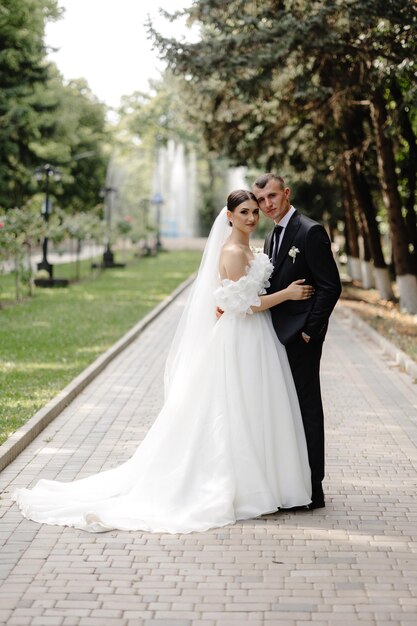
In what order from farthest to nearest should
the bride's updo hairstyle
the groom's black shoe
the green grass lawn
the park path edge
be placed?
1. the green grass lawn
2. the park path edge
3. the groom's black shoe
4. the bride's updo hairstyle

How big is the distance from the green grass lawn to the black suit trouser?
331 centimetres

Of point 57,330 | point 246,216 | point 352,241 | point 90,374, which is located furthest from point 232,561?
point 352,241

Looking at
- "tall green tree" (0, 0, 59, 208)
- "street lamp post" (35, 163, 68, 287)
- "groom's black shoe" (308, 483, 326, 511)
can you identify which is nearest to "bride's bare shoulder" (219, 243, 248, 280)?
"groom's black shoe" (308, 483, 326, 511)

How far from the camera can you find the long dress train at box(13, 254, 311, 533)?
7.12m

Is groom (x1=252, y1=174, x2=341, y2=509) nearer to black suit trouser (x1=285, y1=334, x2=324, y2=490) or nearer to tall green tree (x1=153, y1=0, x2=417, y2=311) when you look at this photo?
black suit trouser (x1=285, y1=334, x2=324, y2=490)

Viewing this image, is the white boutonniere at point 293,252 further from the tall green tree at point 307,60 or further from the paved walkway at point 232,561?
the tall green tree at point 307,60

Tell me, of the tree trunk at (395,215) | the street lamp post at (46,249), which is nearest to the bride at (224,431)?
the tree trunk at (395,215)

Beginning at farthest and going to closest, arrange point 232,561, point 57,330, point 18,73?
point 18,73 < point 57,330 < point 232,561

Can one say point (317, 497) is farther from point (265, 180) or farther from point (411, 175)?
point (411, 175)

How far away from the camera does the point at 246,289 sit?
287 inches

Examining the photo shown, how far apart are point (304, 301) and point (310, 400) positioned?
2.30 ft

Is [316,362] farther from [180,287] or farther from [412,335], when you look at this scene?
[180,287]

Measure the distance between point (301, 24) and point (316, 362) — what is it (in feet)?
41.9

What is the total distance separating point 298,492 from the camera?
7.30 metres
